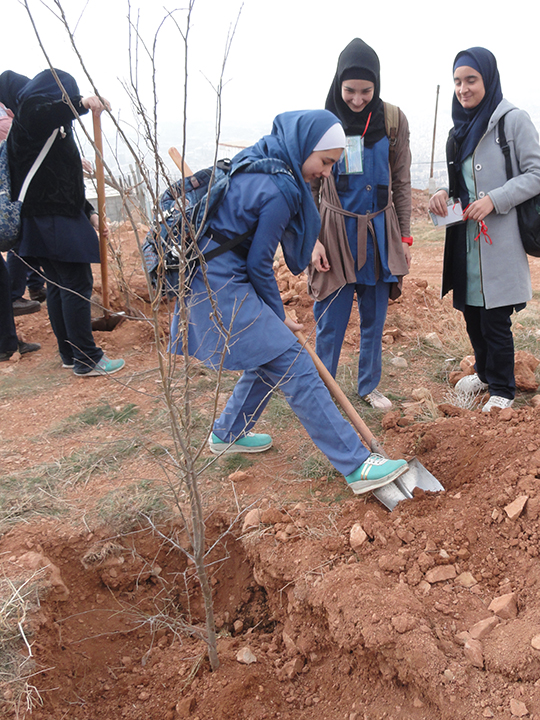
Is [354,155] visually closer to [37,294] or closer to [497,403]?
[497,403]

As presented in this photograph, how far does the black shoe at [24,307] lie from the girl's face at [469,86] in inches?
158

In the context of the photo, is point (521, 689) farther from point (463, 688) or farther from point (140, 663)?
point (140, 663)

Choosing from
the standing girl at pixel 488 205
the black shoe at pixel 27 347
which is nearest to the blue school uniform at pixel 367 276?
the standing girl at pixel 488 205

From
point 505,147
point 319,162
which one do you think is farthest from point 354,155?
point 505,147

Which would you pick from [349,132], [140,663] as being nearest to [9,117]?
[349,132]

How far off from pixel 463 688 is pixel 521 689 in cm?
15

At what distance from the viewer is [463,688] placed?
146 cm

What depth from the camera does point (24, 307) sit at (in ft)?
16.0

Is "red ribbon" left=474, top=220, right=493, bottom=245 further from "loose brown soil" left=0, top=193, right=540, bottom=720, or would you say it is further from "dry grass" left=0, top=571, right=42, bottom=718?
"dry grass" left=0, top=571, right=42, bottom=718

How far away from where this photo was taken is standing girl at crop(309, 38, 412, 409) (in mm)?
2611

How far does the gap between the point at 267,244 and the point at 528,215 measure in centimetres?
140

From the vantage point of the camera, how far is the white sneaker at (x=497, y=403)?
2.88 meters

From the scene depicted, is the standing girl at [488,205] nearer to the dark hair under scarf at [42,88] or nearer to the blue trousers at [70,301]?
the dark hair under scarf at [42,88]

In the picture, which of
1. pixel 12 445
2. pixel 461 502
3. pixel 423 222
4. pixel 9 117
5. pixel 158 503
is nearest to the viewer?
pixel 461 502
